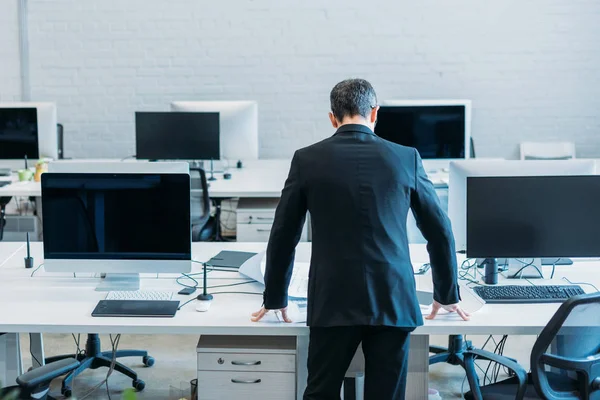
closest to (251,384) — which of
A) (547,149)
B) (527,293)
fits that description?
(527,293)

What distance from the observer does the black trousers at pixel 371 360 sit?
2244 millimetres

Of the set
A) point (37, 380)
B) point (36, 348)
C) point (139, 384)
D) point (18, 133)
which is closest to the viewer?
point (37, 380)

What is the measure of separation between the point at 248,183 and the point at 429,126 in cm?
124

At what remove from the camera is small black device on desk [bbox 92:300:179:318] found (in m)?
2.50

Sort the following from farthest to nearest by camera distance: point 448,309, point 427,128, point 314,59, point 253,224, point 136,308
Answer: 1. point 314,59
2. point 427,128
3. point 253,224
4. point 136,308
5. point 448,309

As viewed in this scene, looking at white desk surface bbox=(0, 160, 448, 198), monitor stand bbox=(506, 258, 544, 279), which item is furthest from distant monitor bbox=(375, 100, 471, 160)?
monitor stand bbox=(506, 258, 544, 279)

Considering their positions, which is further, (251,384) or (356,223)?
(251,384)

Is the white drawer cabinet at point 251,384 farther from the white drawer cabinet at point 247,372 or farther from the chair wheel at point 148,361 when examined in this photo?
the chair wheel at point 148,361

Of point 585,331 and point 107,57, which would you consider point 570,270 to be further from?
point 107,57

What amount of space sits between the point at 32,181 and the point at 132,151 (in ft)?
5.51

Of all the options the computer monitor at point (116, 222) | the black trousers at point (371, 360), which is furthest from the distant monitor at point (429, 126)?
the black trousers at point (371, 360)

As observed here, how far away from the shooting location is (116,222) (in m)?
2.74

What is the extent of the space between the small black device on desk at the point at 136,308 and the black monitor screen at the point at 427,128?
2582 millimetres

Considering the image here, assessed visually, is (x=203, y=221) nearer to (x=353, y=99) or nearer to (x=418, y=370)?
(x=418, y=370)
